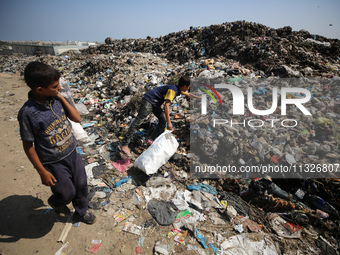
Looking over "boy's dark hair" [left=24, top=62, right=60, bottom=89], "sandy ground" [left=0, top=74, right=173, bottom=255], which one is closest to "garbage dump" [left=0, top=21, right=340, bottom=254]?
"sandy ground" [left=0, top=74, right=173, bottom=255]

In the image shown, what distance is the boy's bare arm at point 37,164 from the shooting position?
54.9 inches

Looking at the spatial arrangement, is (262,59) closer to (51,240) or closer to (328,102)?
(328,102)

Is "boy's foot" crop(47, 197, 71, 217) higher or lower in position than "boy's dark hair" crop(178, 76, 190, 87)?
lower

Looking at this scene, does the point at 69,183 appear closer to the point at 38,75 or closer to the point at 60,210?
the point at 60,210

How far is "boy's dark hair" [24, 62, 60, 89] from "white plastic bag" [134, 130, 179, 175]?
5.45 feet

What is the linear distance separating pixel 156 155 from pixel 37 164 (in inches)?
60.5

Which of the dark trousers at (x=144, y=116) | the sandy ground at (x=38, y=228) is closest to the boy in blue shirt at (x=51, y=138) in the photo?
the sandy ground at (x=38, y=228)

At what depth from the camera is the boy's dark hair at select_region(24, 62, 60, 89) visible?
4.21 feet

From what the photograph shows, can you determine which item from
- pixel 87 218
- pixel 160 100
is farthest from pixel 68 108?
pixel 160 100

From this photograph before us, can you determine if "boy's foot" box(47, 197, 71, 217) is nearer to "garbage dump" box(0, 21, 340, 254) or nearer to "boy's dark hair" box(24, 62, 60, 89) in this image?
"garbage dump" box(0, 21, 340, 254)

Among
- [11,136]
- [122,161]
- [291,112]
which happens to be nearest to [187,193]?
[122,161]

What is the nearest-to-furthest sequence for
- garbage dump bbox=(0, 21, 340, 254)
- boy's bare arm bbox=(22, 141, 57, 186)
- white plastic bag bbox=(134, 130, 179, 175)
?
boy's bare arm bbox=(22, 141, 57, 186), garbage dump bbox=(0, 21, 340, 254), white plastic bag bbox=(134, 130, 179, 175)

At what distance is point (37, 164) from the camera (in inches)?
56.8

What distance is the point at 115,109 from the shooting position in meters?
4.99
